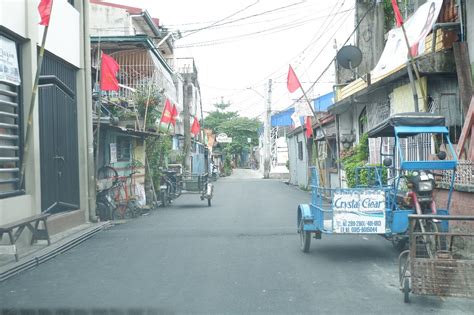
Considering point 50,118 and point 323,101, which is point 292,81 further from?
point 323,101

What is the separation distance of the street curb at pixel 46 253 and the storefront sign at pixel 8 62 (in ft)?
10.0

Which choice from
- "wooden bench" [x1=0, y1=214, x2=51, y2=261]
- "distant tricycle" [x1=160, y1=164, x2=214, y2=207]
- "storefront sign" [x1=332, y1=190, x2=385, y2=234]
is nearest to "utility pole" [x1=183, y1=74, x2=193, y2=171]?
"distant tricycle" [x1=160, y1=164, x2=214, y2=207]

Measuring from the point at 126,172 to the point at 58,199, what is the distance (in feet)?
21.1

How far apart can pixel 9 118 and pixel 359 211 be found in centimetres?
652

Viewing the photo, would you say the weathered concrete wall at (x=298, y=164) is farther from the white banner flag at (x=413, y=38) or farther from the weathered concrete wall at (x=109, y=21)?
the white banner flag at (x=413, y=38)

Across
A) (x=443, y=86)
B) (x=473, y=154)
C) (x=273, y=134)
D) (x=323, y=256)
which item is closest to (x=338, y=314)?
(x=323, y=256)

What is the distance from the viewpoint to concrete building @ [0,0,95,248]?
32.8 feet

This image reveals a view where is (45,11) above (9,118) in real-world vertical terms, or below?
above

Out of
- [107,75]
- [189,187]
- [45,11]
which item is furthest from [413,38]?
[189,187]

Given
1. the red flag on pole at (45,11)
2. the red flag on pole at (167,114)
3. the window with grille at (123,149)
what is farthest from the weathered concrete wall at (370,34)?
the red flag on pole at (45,11)

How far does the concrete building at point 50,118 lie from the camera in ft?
32.8

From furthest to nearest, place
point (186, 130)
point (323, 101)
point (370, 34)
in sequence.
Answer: point (323, 101)
point (186, 130)
point (370, 34)

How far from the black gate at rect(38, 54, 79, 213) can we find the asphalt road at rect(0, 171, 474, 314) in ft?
4.61

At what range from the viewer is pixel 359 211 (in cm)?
868
